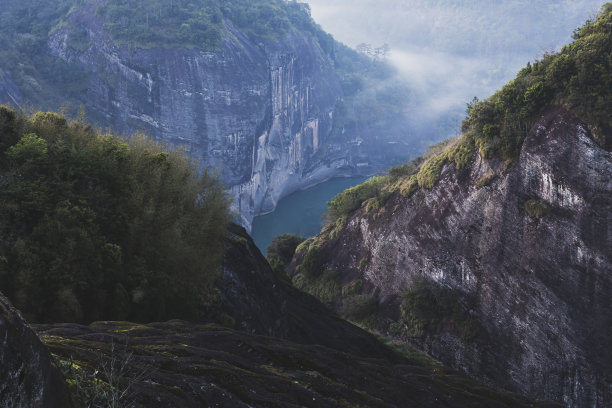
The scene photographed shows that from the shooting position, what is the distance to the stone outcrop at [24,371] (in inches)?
153

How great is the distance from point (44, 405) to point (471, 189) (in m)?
26.9

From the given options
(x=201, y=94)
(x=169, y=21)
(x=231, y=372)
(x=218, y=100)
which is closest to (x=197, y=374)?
(x=231, y=372)

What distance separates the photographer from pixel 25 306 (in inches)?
381

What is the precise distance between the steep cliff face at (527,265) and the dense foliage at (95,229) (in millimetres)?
17247

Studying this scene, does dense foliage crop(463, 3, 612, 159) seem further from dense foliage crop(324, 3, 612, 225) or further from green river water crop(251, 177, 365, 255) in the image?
green river water crop(251, 177, 365, 255)

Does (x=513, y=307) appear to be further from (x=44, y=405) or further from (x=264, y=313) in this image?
(x=44, y=405)

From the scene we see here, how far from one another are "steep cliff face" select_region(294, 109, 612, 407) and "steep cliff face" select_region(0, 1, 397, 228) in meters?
43.8

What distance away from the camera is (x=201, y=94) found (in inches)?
2997

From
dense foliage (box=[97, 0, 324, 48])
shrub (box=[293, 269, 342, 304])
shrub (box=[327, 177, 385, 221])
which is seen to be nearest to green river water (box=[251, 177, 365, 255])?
shrub (box=[327, 177, 385, 221])

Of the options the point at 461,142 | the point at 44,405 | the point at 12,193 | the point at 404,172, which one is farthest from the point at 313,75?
the point at 44,405

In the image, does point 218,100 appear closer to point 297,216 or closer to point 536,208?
point 297,216

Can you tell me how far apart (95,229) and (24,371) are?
858 cm

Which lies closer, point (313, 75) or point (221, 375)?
point (221, 375)

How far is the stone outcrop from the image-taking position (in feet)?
12.7
